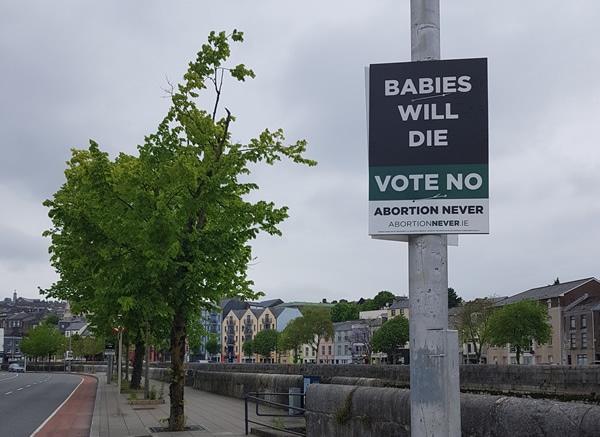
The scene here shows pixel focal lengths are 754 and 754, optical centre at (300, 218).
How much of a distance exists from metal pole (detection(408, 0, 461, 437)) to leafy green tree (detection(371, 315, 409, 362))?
10016 centimetres

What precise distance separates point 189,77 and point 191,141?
5.58 ft

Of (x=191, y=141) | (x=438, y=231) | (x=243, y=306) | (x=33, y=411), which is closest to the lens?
(x=438, y=231)

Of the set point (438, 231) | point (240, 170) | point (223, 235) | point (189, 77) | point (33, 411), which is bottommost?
point (33, 411)

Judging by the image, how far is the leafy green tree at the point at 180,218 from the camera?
1816 centimetres

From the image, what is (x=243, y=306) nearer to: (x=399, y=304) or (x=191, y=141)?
(x=399, y=304)

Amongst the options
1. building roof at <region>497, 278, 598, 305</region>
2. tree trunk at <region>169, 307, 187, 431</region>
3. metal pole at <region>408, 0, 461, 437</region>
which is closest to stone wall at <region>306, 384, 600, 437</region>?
metal pole at <region>408, 0, 461, 437</region>

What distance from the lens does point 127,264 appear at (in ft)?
62.4

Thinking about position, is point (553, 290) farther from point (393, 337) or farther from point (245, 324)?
point (245, 324)

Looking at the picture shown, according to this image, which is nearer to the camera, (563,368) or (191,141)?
(191,141)

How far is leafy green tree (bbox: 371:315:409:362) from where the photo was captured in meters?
105

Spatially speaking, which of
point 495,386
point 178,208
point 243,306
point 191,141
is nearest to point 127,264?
point 178,208

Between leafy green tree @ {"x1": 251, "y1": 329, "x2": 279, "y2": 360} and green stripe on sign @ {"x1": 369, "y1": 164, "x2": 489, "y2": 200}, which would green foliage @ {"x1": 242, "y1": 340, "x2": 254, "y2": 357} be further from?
green stripe on sign @ {"x1": 369, "y1": 164, "x2": 489, "y2": 200}

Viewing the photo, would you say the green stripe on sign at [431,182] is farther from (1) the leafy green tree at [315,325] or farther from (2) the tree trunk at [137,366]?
(1) the leafy green tree at [315,325]

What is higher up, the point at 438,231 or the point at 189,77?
the point at 189,77
